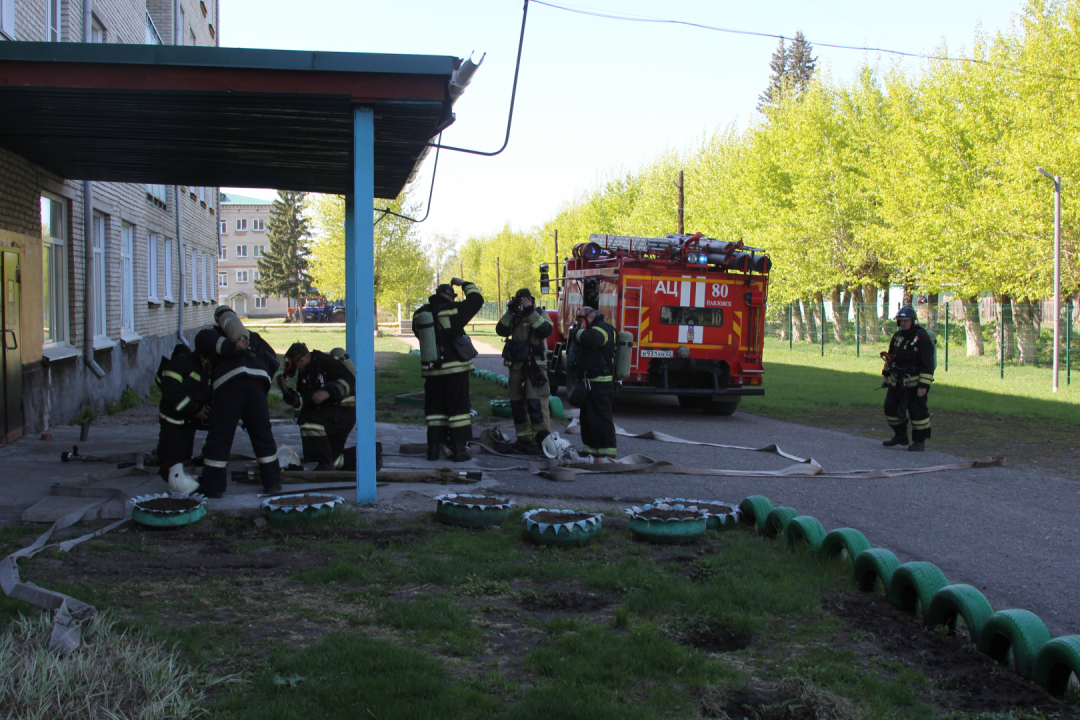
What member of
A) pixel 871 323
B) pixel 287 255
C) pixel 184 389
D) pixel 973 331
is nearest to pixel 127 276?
pixel 184 389

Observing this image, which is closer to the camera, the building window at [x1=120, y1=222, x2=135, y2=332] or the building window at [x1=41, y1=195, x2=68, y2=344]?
the building window at [x1=41, y1=195, x2=68, y2=344]

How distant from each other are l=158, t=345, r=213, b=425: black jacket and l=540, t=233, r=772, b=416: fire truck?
6946 mm

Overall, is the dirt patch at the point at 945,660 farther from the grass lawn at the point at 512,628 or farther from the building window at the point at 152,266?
the building window at the point at 152,266

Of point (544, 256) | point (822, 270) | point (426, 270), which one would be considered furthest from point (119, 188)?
point (544, 256)

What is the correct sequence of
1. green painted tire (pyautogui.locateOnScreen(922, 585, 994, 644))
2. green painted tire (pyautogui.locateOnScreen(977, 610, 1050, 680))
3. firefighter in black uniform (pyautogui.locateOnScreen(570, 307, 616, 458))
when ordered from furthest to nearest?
firefighter in black uniform (pyautogui.locateOnScreen(570, 307, 616, 458))
green painted tire (pyautogui.locateOnScreen(922, 585, 994, 644))
green painted tire (pyautogui.locateOnScreen(977, 610, 1050, 680))

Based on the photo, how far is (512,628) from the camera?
4262 mm

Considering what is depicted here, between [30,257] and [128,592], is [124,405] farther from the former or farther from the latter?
[128,592]

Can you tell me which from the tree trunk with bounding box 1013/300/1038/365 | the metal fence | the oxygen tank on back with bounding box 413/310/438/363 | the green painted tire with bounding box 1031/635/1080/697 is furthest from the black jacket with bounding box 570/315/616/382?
the tree trunk with bounding box 1013/300/1038/365

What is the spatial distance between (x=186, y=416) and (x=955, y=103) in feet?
80.8

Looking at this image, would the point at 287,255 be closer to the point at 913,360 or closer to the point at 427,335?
the point at 427,335

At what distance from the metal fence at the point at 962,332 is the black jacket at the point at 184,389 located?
18.2 m

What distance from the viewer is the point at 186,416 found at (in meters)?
6.99

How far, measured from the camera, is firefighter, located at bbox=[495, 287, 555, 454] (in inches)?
389

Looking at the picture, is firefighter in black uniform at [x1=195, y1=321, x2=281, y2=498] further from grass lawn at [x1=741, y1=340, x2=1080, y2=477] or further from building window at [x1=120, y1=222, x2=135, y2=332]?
building window at [x1=120, y1=222, x2=135, y2=332]
